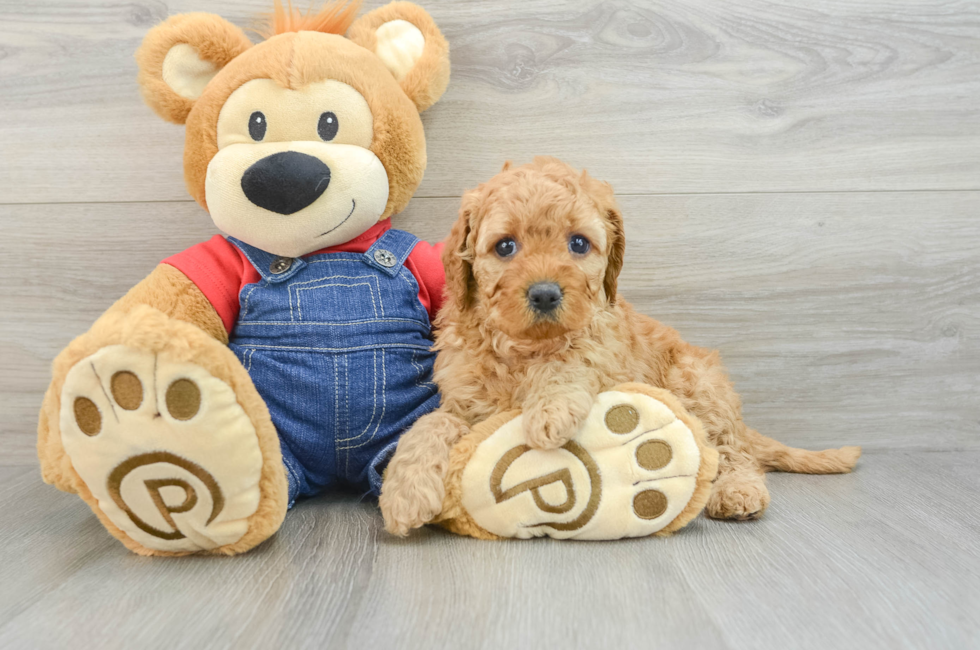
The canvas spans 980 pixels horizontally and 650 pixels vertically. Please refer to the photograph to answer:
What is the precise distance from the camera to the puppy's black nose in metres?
1.00

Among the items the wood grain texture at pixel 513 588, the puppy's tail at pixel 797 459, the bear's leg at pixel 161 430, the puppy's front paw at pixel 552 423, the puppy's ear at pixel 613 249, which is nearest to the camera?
the wood grain texture at pixel 513 588

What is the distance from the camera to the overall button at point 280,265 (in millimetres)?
1243

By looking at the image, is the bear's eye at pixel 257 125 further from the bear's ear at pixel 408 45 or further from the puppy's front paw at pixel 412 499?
the puppy's front paw at pixel 412 499

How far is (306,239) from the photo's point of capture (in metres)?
1.20

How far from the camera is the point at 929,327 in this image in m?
1.62

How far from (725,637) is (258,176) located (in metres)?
0.98

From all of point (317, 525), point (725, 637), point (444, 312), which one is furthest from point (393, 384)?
point (725, 637)

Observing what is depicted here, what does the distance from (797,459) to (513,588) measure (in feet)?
2.69

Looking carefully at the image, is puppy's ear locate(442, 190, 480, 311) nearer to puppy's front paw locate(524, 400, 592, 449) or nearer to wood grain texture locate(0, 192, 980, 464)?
puppy's front paw locate(524, 400, 592, 449)

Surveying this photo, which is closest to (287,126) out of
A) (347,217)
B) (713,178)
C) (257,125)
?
(257,125)

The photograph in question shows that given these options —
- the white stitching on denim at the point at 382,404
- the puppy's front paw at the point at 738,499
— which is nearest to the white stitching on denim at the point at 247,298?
the white stitching on denim at the point at 382,404

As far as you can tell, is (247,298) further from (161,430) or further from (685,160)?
(685,160)

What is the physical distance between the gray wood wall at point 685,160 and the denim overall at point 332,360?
0.36 metres

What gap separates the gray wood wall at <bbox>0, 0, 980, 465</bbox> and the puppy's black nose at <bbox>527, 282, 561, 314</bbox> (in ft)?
2.00
